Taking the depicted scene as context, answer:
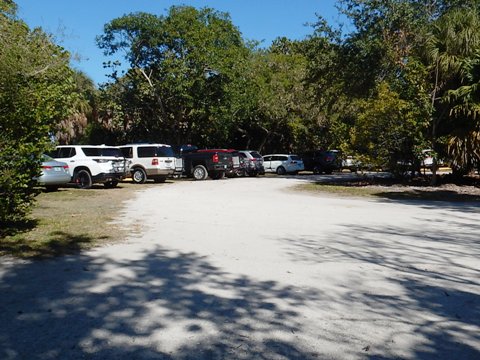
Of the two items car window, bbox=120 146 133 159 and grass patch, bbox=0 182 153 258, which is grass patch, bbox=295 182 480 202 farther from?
grass patch, bbox=0 182 153 258

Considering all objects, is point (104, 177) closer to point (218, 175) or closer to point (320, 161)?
point (218, 175)

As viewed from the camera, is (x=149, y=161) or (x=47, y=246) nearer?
(x=47, y=246)

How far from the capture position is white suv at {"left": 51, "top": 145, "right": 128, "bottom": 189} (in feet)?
64.8

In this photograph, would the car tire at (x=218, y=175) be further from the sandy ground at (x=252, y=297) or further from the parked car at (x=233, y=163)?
the sandy ground at (x=252, y=297)

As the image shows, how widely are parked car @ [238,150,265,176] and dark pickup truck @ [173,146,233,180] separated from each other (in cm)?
304

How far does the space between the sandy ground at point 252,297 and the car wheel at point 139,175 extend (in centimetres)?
1475

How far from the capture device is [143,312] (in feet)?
15.2

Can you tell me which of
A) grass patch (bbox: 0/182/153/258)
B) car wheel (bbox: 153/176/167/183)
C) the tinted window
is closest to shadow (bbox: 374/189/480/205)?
grass patch (bbox: 0/182/153/258)

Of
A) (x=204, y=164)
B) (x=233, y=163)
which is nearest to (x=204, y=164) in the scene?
(x=204, y=164)

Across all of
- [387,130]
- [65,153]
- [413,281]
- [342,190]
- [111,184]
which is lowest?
[413,281]

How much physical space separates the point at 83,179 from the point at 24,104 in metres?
12.6

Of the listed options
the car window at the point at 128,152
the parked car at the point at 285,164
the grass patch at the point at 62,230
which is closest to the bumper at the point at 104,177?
the car window at the point at 128,152

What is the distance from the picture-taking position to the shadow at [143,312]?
12.6 ft

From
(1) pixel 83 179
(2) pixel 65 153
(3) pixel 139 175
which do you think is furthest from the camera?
(3) pixel 139 175
